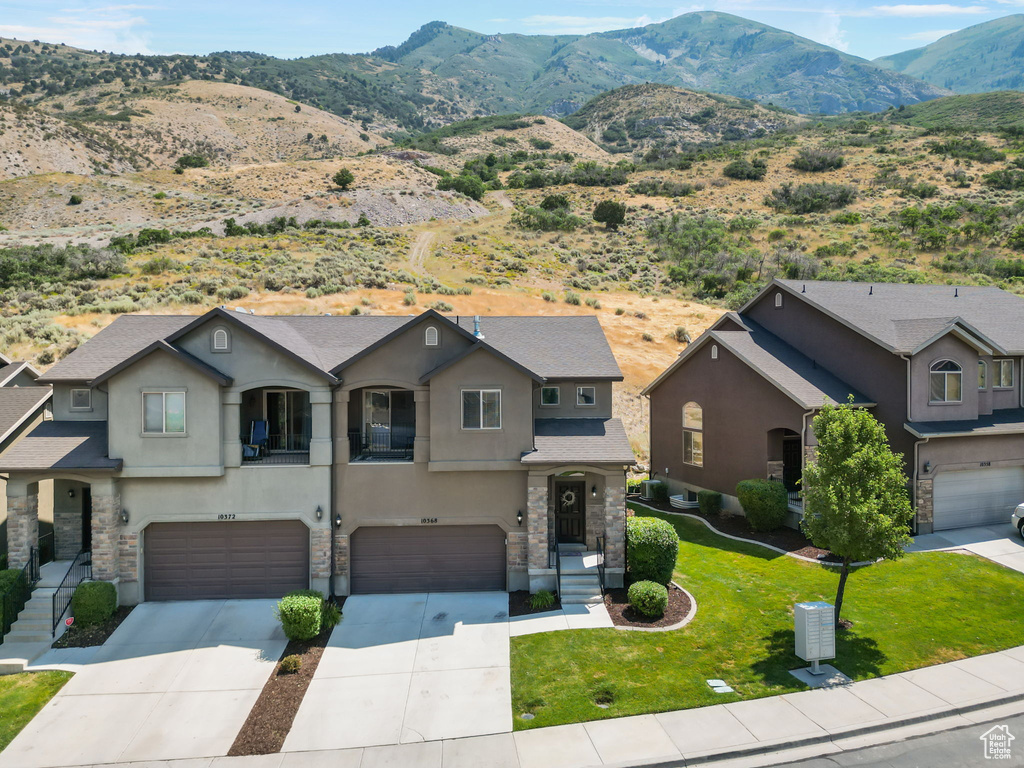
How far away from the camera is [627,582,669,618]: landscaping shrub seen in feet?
49.9

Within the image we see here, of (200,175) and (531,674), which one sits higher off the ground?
(200,175)

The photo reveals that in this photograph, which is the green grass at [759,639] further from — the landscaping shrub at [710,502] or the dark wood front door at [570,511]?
the landscaping shrub at [710,502]

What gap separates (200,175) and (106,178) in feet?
37.1

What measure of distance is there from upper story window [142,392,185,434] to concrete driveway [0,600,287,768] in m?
4.67

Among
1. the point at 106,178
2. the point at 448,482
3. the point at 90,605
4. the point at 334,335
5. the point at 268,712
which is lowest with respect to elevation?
the point at 268,712

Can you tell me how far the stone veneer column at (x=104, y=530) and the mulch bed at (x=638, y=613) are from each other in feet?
41.5

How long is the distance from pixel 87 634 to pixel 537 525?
11191 mm

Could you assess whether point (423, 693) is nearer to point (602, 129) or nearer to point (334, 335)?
point (334, 335)

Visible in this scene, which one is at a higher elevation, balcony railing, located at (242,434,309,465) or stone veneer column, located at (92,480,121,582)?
balcony railing, located at (242,434,309,465)

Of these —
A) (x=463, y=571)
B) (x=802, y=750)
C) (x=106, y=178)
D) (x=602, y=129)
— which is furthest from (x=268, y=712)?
(x=602, y=129)

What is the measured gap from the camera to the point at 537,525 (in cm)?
1666

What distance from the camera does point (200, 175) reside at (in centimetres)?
8662

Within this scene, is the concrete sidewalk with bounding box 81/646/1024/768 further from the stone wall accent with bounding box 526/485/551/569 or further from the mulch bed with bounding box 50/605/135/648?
the stone wall accent with bounding box 526/485/551/569

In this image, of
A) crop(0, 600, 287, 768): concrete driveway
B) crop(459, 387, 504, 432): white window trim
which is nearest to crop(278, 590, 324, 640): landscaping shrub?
crop(0, 600, 287, 768): concrete driveway
